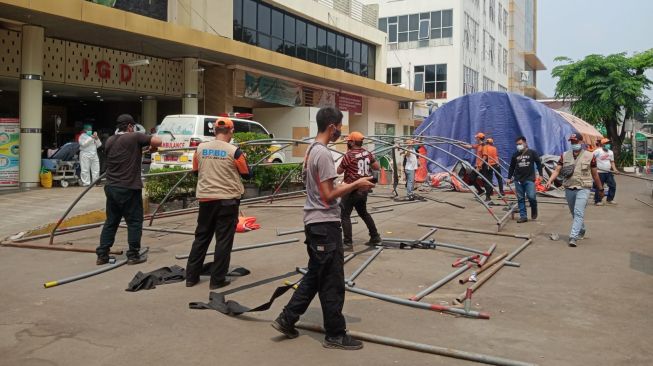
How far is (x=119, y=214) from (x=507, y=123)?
1667cm

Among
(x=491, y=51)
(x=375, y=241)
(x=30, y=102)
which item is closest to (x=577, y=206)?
(x=375, y=241)

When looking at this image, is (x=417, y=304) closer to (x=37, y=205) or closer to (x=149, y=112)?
(x=37, y=205)

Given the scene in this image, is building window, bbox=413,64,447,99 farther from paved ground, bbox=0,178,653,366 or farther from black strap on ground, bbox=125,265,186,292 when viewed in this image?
black strap on ground, bbox=125,265,186,292

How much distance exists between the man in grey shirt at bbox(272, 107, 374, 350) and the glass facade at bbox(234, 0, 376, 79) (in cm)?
1736

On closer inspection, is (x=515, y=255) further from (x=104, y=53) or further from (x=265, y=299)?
(x=104, y=53)

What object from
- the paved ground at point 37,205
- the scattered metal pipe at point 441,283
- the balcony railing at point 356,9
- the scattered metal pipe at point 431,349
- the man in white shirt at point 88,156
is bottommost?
the scattered metal pipe at point 431,349

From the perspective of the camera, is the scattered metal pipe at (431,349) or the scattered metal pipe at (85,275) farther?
the scattered metal pipe at (85,275)

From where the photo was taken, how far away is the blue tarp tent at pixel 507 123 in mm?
20172

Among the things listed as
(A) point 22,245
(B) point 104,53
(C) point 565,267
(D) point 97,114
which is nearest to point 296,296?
(C) point 565,267

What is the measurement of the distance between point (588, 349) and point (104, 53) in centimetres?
1647

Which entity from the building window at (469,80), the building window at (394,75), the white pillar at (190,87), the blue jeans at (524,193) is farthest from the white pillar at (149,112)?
the building window at (469,80)

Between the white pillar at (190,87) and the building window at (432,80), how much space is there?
2411 centimetres

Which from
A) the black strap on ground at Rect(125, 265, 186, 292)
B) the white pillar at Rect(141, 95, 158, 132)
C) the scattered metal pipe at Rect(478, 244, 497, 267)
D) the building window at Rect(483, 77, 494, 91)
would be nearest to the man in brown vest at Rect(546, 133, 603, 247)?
the scattered metal pipe at Rect(478, 244, 497, 267)

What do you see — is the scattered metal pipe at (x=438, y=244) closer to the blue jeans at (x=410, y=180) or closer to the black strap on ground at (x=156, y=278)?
the black strap on ground at (x=156, y=278)
